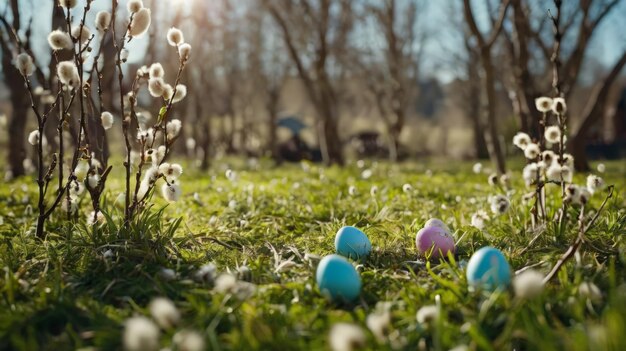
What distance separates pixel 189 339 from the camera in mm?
1432

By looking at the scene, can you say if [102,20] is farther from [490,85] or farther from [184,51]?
[490,85]

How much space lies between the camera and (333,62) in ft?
68.5

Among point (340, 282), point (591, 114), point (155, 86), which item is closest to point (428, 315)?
point (340, 282)

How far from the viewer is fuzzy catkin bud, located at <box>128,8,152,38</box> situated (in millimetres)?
2701

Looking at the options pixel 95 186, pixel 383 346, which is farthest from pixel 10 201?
pixel 383 346

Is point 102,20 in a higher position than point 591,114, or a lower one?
higher

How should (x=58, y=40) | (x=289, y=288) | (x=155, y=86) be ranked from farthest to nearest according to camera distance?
(x=155, y=86) → (x=58, y=40) → (x=289, y=288)

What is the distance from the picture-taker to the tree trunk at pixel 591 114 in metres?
7.58

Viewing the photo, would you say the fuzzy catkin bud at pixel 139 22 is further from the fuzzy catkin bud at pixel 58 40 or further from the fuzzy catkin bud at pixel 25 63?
the fuzzy catkin bud at pixel 25 63

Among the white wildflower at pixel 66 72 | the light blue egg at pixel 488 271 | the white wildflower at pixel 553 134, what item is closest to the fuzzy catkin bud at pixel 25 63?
the white wildflower at pixel 66 72

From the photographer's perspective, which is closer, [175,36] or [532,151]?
[175,36]

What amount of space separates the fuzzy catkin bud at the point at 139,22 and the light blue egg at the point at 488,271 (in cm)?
203

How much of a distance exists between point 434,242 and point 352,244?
457 millimetres

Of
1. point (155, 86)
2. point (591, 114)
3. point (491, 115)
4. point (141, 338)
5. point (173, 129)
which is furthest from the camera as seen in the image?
point (591, 114)
